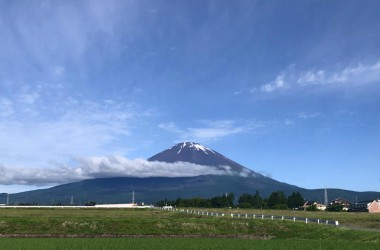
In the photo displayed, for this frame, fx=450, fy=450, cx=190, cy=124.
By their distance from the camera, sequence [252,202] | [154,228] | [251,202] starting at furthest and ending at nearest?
1. [251,202]
2. [252,202]
3. [154,228]

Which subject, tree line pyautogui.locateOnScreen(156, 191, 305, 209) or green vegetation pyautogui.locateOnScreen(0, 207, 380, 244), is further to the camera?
tree line pyautogui.locateOnScreen(156, 191, 305, 209)

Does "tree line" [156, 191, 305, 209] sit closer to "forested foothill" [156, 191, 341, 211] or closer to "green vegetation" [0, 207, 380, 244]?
"forested foothill" [156, 191, 341, 211]

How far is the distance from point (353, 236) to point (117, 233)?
83.6ft

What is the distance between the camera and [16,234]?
165 feet

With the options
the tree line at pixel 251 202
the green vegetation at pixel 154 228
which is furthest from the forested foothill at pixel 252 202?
the green vegetation at pixel 154 228

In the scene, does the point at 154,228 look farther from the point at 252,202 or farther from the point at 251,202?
the point at 251,202

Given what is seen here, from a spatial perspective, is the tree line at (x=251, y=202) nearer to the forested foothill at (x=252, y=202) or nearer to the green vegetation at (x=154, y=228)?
the forested foothill at (x=252, y=202)

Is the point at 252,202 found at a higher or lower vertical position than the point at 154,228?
higher

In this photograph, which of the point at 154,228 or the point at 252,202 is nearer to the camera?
the point at 154,228

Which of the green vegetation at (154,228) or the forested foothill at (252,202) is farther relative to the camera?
the forested foothill at (252,202)

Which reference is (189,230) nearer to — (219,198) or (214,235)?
(214,235)

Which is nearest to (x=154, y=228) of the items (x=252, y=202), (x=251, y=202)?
(x=252, y=202)

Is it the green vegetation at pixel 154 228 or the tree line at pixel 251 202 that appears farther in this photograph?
the tree line at pixel 251 202

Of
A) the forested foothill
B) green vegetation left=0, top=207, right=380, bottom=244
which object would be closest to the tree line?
the forested foothill
